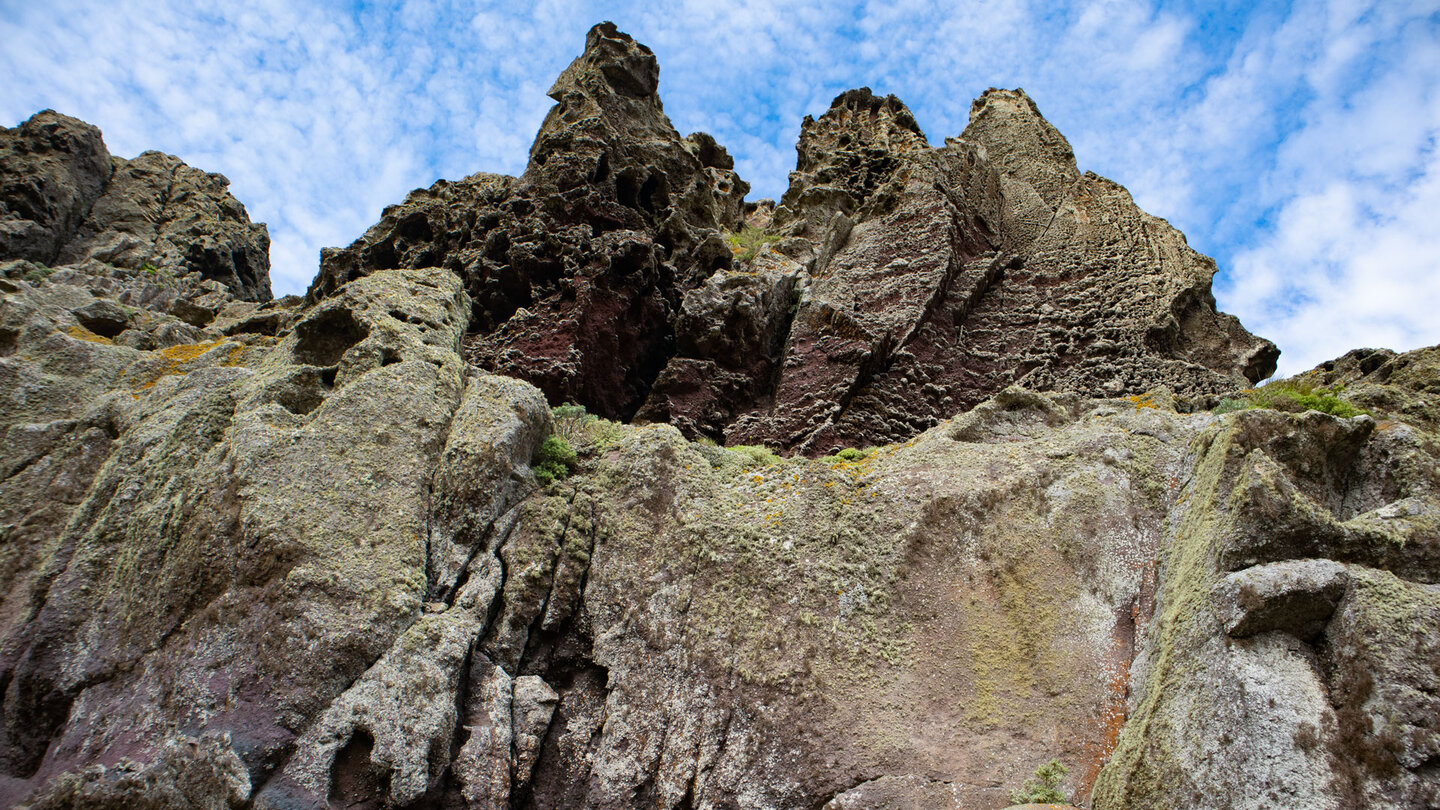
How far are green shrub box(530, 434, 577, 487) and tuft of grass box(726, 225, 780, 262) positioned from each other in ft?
35.8

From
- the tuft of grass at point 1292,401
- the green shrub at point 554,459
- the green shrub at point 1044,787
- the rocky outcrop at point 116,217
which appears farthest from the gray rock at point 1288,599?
the rocky outcrop at point 116,217

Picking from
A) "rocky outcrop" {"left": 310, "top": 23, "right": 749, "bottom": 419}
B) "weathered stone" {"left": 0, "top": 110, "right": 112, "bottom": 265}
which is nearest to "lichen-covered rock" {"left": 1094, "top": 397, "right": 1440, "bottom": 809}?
"rocky outcrop" {"left": 310, "top": 23, "right": 749, "bottom": 419}

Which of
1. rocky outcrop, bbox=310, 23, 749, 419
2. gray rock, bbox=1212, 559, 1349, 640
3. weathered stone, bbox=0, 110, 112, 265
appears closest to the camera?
gray rock, bbox=1212, 559, 1349, 640

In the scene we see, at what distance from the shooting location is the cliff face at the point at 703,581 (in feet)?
20.3

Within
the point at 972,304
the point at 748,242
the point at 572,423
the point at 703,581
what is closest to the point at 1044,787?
the point at 703,581

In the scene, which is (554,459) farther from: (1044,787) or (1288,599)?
(1288,599)

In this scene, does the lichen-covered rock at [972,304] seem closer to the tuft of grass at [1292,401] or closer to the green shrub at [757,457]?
the tuft of grass at [1292,401]

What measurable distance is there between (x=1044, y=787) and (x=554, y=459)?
22.6 ft

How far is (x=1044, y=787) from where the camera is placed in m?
6.62

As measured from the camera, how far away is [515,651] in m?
8.36

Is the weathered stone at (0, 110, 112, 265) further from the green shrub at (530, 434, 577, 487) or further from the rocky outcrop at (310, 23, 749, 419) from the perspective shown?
the green shrub at (530, 434, 577, 487)

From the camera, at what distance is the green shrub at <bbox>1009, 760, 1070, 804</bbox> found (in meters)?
6.54

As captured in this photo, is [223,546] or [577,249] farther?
[577,249]

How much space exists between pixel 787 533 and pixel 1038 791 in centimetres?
356
